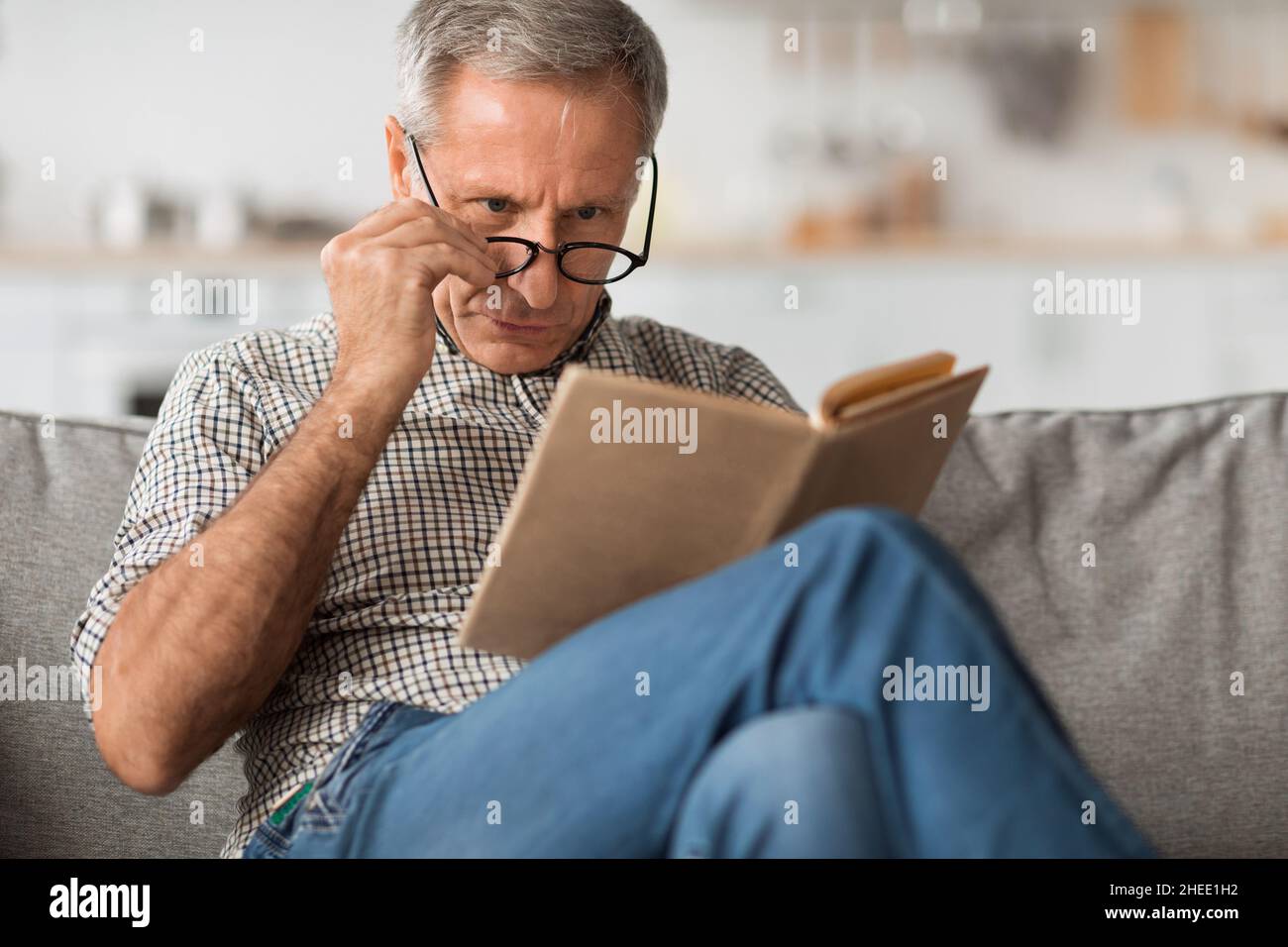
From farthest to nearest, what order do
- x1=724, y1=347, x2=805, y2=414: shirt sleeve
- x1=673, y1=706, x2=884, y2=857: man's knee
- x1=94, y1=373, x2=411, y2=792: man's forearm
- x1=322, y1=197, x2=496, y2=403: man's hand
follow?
x1=724, y1=347, x2=805, y2=414: shirt sleeve < x1=322, y1=197, x2=496, y2=403: man's hand < x1=94, y1=373, x2=411, y2=792: man's forearm < x1=673, y1=706, x2=884, y2=857: man's knee

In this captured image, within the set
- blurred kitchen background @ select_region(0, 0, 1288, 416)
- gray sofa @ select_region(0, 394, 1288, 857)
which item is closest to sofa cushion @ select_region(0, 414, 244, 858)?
gray sofa @ select_region(0, 394, 1288, 857)

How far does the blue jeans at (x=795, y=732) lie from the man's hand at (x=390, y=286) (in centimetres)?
38

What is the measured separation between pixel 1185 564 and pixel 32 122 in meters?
3.26

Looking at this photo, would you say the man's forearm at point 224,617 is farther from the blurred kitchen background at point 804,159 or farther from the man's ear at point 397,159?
the blurred kitchen background at point 804,159

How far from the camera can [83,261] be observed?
3.39 m

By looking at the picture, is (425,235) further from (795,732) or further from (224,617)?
(795,732)

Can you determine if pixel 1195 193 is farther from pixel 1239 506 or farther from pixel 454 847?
pixel 454 847

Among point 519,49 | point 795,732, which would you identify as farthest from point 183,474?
point 795,732

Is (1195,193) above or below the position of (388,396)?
above

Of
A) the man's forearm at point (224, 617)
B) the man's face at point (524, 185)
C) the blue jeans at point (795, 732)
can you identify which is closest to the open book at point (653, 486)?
the blue jeans at point (795, 732)

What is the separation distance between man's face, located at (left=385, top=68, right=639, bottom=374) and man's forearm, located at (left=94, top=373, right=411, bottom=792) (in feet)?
0.91

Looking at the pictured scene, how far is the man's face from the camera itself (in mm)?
1332

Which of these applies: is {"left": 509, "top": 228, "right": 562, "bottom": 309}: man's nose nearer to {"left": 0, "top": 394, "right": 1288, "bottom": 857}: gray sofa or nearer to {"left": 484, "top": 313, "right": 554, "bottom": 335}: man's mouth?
{"left": 484, "top": 313, "right": 554, "bottom": 335}: man's mouth
